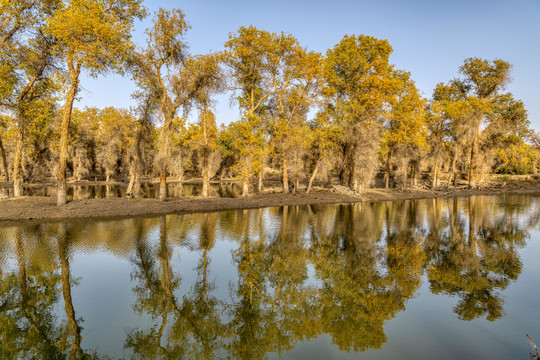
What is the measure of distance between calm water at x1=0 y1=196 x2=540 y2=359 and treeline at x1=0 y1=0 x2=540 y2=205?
43.2 ft

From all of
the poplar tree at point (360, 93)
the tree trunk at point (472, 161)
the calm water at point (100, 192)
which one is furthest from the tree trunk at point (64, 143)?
the tree trunk at point (472, 161)

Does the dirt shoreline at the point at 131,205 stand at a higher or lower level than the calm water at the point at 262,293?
higher

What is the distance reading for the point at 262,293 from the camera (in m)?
11.7

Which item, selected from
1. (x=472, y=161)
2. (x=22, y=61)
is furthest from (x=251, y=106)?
(x=472, y=161)

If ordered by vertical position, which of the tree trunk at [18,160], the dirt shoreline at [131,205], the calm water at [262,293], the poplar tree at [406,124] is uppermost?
the poplar tree at [406,124]

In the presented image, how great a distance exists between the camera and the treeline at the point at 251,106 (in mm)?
25609

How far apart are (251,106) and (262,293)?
29.2 meters

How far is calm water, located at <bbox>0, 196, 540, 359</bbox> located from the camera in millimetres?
8359

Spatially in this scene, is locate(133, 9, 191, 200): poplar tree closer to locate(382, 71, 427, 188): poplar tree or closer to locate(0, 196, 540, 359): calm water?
locate(0, 196, 540, 359): calm water

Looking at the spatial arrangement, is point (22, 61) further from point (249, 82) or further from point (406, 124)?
point (406, 124)

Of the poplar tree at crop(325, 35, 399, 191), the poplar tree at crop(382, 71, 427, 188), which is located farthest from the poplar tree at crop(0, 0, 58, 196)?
the poplar tree at crop(382, 71, 427, 188)

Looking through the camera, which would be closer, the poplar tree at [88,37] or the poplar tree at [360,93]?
the poplar tree at [88,37]

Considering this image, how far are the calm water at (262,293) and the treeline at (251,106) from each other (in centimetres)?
1318

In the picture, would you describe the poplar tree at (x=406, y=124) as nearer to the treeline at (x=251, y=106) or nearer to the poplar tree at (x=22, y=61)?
the treeline at (x=251, y=106)
